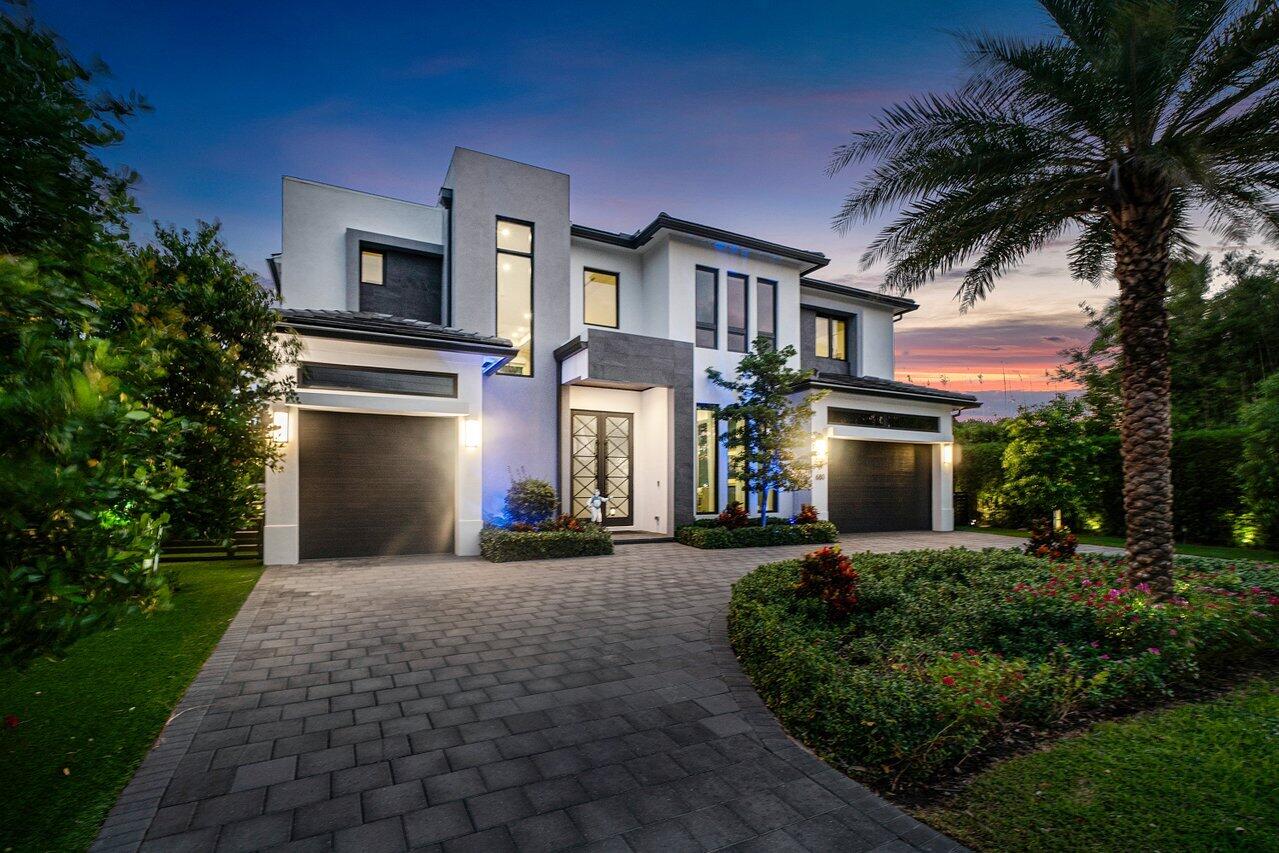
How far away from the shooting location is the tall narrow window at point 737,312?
14.9 meters

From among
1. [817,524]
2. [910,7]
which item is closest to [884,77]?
[910,7]

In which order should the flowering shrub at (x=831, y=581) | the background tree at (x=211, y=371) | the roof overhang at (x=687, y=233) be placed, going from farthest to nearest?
1. the roof overhang at (x=687, y=233)
2. the background tree at (x=211, y=371)
3. the flowering shrub at (x=831, y=581)

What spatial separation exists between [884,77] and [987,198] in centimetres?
338

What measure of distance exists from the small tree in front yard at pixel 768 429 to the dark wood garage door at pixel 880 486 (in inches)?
104

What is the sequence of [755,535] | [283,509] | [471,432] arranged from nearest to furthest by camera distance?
1. [283,509]
2. [471,432]
3. [755,535]

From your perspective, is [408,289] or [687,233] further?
[687,233]

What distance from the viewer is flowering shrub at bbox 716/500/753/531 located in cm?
1288

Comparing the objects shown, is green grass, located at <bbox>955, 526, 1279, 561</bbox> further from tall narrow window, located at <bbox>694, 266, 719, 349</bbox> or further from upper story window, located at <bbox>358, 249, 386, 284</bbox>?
upper story window, located at <bbox>358, 249, 386, 284</bbox>

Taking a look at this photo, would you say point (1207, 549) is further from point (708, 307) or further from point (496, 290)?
point (496, 290)

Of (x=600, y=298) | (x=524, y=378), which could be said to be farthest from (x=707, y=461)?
(x=600, y=298)

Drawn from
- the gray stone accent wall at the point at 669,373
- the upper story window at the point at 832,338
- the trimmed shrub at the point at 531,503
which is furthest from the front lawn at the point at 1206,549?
the trimmed shrub at the point at 531,503

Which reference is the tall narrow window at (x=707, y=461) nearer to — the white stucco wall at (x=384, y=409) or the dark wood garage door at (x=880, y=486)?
the dark wood garage door at (x=880, y=486)

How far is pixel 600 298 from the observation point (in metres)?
14.8

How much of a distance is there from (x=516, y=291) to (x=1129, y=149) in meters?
11.1
